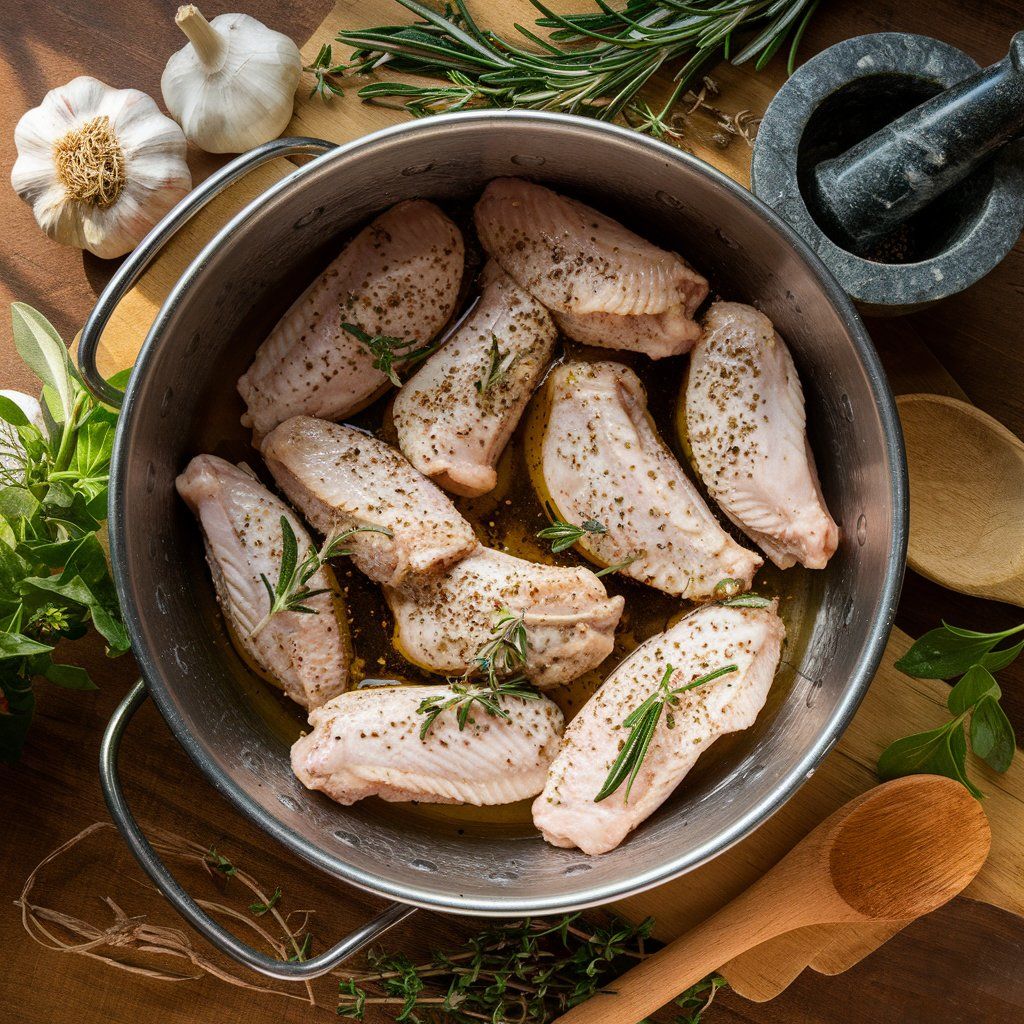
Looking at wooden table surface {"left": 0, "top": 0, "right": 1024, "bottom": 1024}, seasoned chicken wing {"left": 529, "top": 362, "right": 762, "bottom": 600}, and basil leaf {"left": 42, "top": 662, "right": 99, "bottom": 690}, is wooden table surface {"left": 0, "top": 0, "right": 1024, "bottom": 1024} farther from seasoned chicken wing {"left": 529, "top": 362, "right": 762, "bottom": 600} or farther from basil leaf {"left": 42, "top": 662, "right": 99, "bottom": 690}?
seasoned chicken wing {"left": 529, "top": 362, "right": 762, "bottom": 600}

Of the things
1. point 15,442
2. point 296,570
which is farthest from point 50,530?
point 296,570

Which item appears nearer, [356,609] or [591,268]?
[591,268]

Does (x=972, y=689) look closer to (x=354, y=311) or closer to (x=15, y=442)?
(x=354, y=311)

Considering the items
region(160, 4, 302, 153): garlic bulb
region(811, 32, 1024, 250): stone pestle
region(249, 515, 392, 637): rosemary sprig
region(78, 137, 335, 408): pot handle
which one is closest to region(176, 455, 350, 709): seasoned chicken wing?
region(249, 515, 392, 637): rosemary sprig

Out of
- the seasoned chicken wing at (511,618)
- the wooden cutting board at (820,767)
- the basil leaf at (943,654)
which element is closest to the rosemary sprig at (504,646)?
the seasoned chicken wing at (511,618)

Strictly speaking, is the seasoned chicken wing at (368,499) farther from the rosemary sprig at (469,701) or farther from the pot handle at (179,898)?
the pot handle at (179,898)

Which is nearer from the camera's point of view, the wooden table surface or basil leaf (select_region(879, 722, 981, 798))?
basil leaf (select_region(879, 722, 981, 798))
